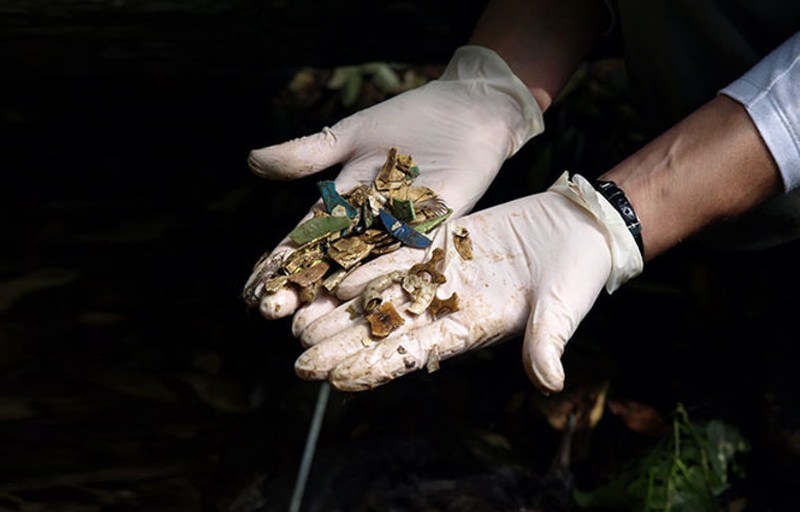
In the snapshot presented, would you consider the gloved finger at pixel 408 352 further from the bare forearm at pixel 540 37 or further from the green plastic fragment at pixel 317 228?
the bare forearm at pixel 540 37

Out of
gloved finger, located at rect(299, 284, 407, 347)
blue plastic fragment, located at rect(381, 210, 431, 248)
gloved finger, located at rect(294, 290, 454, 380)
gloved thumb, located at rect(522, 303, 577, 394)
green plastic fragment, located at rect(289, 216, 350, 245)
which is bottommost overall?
gloved thumb, located at rect(522, 303, 577, 394)

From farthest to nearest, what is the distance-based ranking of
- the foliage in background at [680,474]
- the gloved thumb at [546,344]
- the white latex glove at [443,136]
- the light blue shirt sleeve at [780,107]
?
1. the foliage in background at [680,474]
2. the white latex glove at [443,136]
3. the light blue shirt sleeve at [780,107]
4. the gloved thumb at [546,344]

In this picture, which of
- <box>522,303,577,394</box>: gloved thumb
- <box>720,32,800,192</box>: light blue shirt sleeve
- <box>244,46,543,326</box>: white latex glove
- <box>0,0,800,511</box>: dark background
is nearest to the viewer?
<box>522,303,577,394</box>: gloved thumb

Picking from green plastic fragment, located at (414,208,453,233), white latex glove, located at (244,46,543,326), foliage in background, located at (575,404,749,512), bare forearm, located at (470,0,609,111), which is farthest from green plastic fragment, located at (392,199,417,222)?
foliage in background, located at (575,404,749,512)

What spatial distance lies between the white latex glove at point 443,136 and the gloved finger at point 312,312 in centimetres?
25

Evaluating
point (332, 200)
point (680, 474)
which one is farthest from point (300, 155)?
point (680, 474)

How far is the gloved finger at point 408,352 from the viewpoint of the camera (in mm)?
1225

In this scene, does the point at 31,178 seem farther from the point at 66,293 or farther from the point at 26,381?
the point at 26,381

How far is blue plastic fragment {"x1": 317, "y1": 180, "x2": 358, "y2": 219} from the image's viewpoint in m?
1.44

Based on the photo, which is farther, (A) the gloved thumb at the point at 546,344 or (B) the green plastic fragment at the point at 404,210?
(B) the green plastic fragment at the point at 404,210

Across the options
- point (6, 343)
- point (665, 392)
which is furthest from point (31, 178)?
point (665, 392)

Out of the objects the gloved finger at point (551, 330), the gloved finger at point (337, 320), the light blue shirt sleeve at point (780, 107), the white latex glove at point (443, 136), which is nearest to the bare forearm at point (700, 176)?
the light blue shirt sleeve at point (780, 107)

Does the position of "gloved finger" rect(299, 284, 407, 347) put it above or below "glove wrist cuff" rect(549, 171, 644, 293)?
above

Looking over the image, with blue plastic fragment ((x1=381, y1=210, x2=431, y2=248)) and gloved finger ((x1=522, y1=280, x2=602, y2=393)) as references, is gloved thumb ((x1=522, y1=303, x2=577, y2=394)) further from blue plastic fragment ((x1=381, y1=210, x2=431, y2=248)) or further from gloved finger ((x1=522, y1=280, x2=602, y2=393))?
blue plastic fragment ((x1=381, y1=210, x2=431, y2=248))
